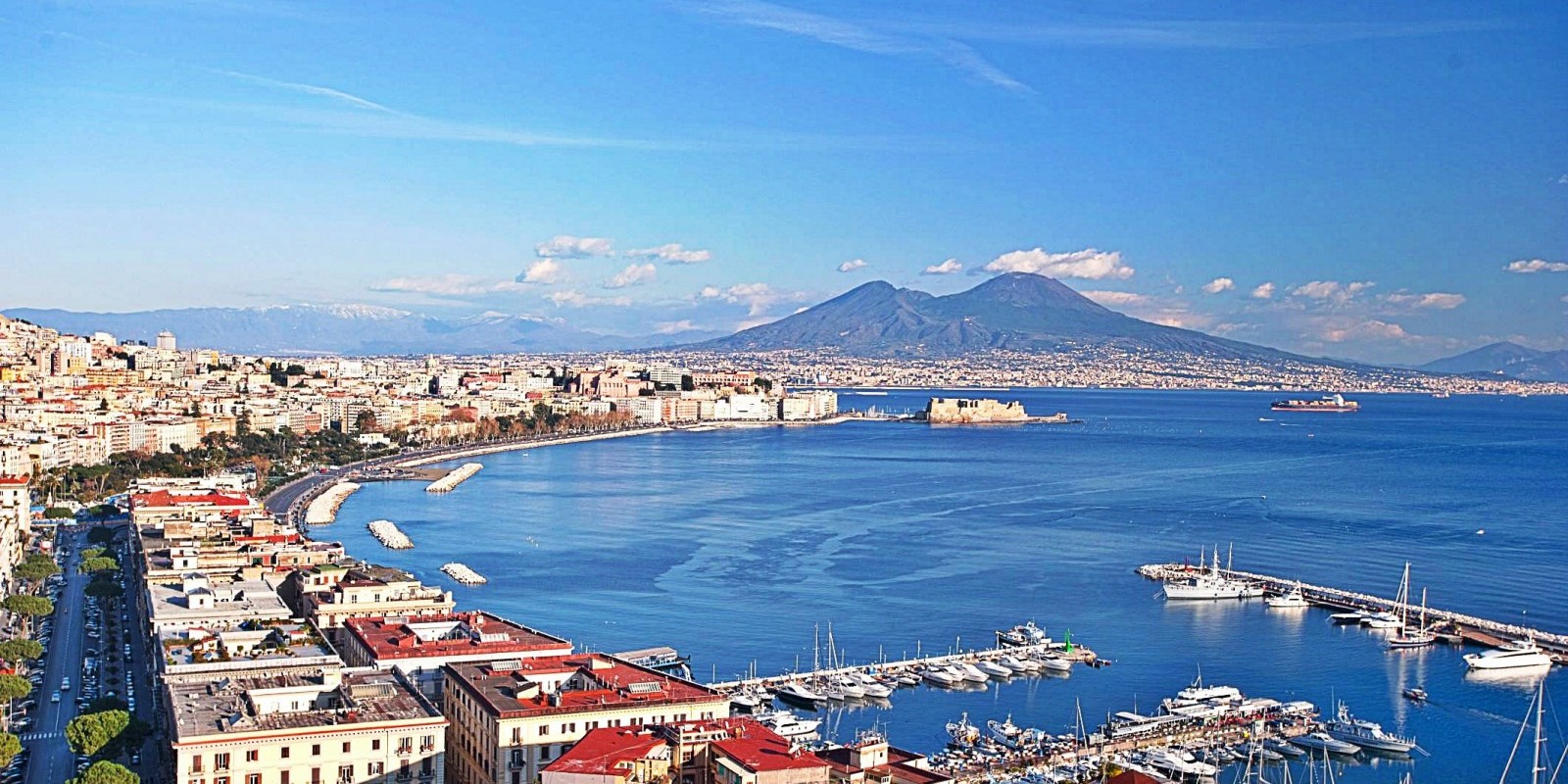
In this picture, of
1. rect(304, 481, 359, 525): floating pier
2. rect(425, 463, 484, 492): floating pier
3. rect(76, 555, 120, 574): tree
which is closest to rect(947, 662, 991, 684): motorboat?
rect(76, 555, 120, 574): tree

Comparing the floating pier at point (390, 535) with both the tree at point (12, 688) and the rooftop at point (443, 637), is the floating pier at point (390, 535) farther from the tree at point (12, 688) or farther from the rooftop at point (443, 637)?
the tree at point (12, 688)

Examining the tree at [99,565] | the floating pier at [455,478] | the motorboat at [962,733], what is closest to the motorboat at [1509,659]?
the motorboat at [962,733]

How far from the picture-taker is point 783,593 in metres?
19.7

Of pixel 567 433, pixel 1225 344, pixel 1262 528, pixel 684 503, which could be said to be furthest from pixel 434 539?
pixel 1225 344

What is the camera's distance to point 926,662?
1558 cm

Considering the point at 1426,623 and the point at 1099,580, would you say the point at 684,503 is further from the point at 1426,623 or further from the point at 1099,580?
the point at 1426,623

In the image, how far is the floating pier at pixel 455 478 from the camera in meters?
33.3

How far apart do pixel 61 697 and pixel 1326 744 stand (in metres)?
10.2

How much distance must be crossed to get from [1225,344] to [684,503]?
14380cm

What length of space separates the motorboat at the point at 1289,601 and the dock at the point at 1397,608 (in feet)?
0.41

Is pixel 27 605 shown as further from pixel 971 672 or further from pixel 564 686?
pixel 971 672

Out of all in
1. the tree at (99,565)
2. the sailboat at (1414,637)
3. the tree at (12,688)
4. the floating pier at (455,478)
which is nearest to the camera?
the tree at (12,688)

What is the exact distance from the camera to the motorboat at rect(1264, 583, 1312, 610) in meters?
19.6

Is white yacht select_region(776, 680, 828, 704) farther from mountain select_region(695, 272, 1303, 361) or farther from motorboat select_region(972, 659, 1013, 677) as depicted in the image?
mountain select_region(695, 272, 1303, 361)
